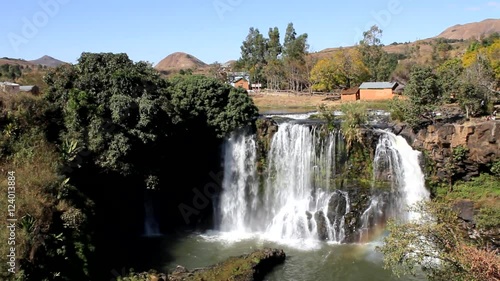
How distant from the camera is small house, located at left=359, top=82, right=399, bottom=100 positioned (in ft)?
129

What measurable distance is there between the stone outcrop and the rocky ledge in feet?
30.0

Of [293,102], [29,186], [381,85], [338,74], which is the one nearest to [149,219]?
[29,186]

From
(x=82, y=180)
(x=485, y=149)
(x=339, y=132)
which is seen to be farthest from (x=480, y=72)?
(x=82, y=180)

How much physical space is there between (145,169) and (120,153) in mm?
2025

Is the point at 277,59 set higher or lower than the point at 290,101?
higher

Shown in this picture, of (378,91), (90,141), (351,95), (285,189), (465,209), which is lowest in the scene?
(465,209)

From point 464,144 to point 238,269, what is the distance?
39.1 feet

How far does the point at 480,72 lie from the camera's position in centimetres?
2773

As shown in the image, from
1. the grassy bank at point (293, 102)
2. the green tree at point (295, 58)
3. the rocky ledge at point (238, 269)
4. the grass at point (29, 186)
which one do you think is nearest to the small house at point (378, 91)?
the grassy bank at point (293, 102)

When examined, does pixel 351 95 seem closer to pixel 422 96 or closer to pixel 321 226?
pixel 422 96

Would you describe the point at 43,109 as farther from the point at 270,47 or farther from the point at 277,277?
the point at 270,47

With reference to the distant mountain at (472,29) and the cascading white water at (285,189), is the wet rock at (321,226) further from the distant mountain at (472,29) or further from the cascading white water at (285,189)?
the distant mountain at (472,29)

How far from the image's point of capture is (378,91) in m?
39.9

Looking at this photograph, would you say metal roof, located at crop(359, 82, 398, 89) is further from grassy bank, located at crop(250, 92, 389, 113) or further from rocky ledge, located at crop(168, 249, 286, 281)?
rocky ledge, located at crop(168, 249, 286, 281)
